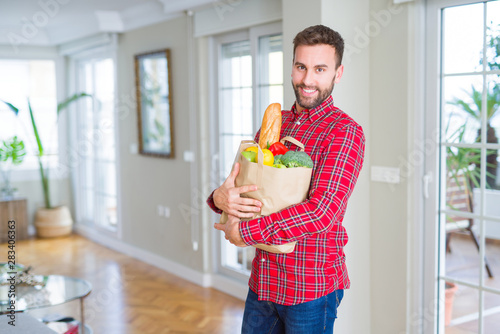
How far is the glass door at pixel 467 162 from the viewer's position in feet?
9.46

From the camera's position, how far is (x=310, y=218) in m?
1.60

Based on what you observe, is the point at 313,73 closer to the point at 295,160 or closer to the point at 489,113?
the point at 295,160

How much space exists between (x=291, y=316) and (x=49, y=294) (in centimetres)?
250

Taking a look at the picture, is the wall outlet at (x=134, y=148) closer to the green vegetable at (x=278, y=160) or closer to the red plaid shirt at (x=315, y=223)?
the red plaid shirt at (x=315, y=223)

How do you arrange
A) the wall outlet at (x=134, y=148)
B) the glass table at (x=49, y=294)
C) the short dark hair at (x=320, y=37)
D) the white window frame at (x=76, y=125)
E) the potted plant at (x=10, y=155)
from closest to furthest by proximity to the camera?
1. the short dark hair at (x=320, y=37)
2. the glass table at (x=49, y=294)
3. the wall outlet at (x=134, y=148)
4. the white window frame at (x=76, y=125)
5. the potted plant at (x=10, y=155)

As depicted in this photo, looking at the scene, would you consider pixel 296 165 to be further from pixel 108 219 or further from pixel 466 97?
pixel 108 219

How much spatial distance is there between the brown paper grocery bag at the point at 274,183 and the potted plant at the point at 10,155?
6.02 metres

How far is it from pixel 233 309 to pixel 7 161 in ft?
13.9

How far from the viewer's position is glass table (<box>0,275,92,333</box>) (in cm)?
358

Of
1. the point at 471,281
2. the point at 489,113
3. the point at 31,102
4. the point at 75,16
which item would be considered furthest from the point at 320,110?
the point at 31,102

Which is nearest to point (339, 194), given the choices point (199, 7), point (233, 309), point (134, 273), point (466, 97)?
point (466, 97)

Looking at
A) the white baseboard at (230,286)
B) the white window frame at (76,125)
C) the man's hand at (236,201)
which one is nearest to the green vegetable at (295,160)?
the man's hand at (236,201)

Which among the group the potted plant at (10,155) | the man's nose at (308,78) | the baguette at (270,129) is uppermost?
the man's nose at (308,78)

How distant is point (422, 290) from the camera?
3.23 metres
